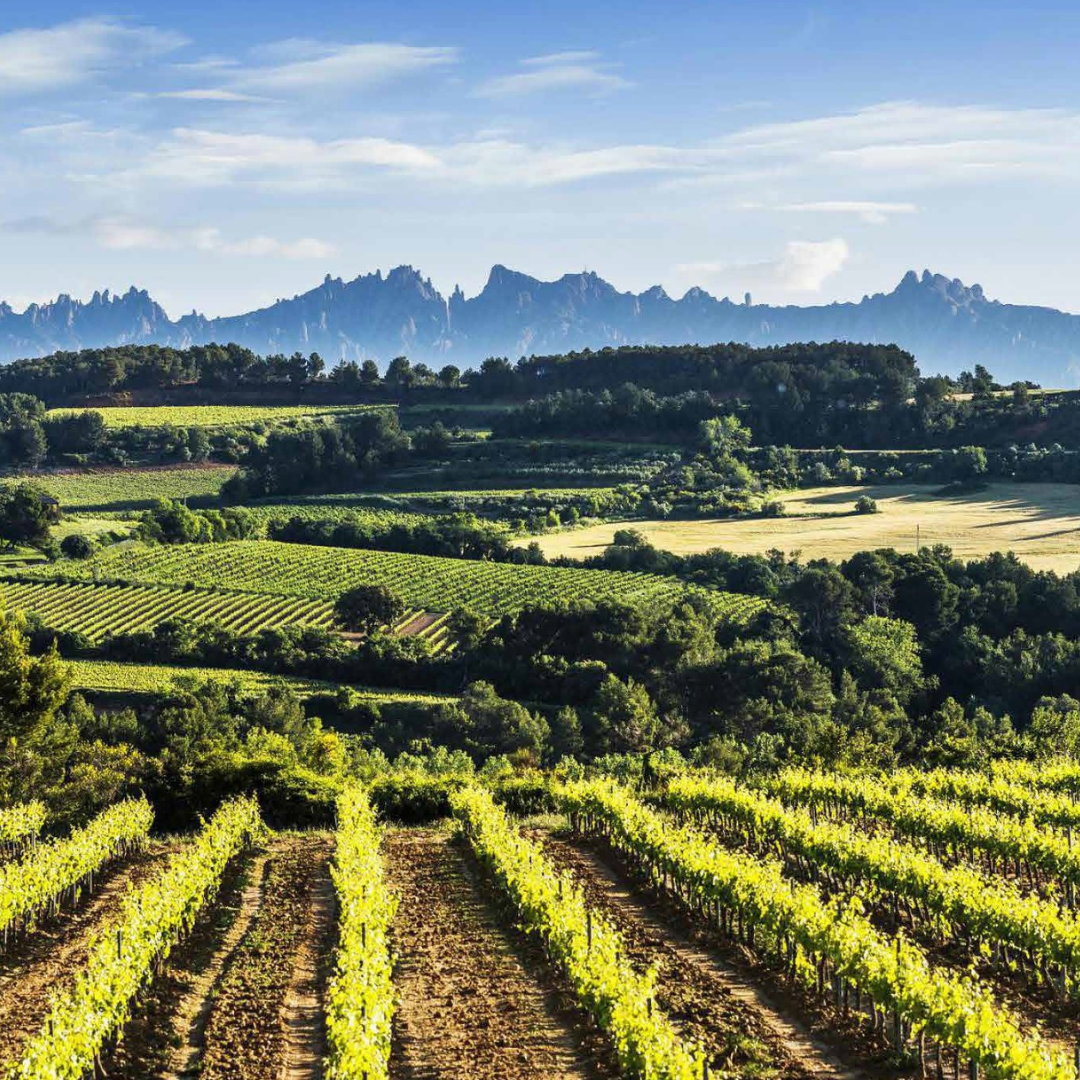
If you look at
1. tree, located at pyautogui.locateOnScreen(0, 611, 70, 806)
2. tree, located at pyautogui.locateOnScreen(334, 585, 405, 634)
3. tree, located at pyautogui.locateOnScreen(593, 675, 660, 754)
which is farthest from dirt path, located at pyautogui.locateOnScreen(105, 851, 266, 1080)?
tree, located at pyautogui.locateOnScreen(334, 585, 405, 634)

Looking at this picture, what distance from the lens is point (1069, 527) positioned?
97.9m

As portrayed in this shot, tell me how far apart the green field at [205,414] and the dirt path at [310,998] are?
464 feet

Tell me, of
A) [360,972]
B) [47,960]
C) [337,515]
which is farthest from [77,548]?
[360,972]

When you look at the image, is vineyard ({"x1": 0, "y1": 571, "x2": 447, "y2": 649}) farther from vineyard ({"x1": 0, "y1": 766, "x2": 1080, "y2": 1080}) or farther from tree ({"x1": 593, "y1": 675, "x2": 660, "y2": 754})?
vineyard ({"x1": 0, "y1": 766, "x2": 1080, "y2": 1080})

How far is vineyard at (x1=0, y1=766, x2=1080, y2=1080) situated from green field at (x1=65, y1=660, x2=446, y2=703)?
3522 cm

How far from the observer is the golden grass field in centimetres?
9444

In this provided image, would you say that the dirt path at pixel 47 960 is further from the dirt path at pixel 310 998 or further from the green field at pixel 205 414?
the green field at pixel 205 414

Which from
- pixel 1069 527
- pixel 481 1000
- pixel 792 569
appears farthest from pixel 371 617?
pixel 481 1000

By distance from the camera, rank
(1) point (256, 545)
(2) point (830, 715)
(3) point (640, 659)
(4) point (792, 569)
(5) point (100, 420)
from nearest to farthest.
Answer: (2) point (830, 715)
(3) point (640, 659)
(4) point (792, 569)
(1) point (256, 545)
(5) point (100, 420)

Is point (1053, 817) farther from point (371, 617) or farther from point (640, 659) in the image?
point (371, 617)

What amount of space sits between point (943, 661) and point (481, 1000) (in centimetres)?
5818

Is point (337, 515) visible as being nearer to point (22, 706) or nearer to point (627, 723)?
point (627, 723)

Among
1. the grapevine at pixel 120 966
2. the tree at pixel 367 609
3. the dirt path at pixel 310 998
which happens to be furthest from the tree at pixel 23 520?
the dirt path at pixel 310 998

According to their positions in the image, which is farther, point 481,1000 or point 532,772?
point 532,772
